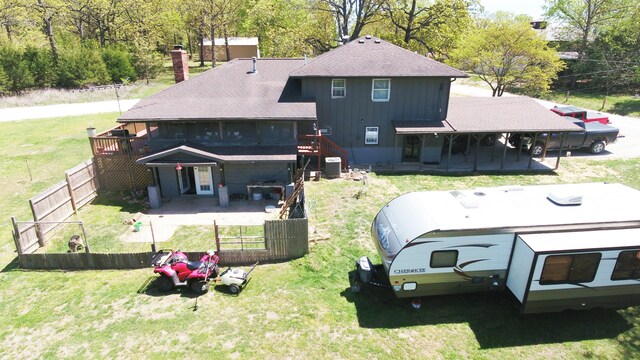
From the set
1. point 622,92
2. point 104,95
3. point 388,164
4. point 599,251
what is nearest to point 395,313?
point 599,251

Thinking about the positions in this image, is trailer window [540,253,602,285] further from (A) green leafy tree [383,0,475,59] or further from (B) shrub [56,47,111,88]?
(B) shrub [56,47,111,88]

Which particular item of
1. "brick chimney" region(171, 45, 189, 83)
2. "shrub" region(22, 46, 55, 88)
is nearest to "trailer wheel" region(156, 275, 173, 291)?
"brick chimney" region(171, 45, 189, 83)

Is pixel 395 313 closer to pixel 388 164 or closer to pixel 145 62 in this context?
pixel 388 164

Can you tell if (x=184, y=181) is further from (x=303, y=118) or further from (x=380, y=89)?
(x=380, y=89)

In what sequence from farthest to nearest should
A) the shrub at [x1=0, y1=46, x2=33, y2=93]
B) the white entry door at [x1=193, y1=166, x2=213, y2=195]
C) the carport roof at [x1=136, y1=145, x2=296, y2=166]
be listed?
the shrub at [x1=0, y1=46, x2=33, y2=93] < the white entry door at [x1=193, y1=166, x2=213, y2=195] < the carport roof at [x1=136, y1=145, x2=296, y2=166]

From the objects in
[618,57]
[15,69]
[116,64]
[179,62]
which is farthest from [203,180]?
[618,57]

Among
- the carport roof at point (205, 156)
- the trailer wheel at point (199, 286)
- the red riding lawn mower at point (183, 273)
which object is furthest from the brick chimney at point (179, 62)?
the trailer wheel at point (199, 286)

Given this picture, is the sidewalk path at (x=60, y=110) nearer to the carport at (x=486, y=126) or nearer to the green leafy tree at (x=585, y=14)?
the carport at (x=486, y=126)
